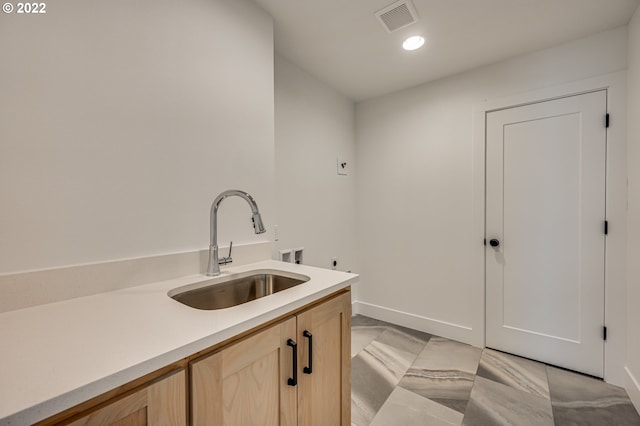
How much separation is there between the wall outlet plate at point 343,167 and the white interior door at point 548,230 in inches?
50.2

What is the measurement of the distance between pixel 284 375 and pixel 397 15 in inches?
78.6

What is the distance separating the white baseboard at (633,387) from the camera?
1525mm

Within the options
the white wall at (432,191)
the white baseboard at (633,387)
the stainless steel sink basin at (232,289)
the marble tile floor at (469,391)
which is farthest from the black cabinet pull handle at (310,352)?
the white baseboard at (633,387)

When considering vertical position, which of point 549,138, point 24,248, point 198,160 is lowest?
point 24,248

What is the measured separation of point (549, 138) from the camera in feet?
6.45

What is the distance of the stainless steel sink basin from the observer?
110cm

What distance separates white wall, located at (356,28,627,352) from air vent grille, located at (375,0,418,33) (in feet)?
3.02

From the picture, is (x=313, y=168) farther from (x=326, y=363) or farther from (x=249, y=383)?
(x=249, y=383)

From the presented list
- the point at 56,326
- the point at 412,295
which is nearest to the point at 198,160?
the point at 56,326

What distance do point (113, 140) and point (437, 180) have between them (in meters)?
2.36

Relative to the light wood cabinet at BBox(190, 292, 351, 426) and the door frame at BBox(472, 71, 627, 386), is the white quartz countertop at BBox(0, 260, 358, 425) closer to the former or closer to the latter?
the light wood cabinet at BBox(190, 292, 351, 426)

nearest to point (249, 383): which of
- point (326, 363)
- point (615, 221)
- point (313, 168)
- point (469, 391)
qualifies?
point (326, 363)

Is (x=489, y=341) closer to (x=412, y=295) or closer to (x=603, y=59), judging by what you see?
(x=412, y=295)

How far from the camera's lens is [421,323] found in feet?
8.37
